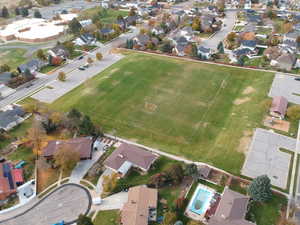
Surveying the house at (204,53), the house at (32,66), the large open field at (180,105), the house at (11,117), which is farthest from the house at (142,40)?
the house at (11,117)

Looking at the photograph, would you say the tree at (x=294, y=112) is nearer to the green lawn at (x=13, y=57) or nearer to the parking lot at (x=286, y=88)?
the parking lot at (x=286, y=88)

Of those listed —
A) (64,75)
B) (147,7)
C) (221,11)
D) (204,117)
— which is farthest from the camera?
(147,7)

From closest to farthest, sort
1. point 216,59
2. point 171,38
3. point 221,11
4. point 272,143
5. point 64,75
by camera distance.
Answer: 1. point 272,143
2. point 64,75
3. point 216,59
4. point 171,38
5. point 221,11

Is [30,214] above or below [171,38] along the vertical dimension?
below

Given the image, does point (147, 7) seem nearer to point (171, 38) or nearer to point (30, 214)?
point (171, 38)

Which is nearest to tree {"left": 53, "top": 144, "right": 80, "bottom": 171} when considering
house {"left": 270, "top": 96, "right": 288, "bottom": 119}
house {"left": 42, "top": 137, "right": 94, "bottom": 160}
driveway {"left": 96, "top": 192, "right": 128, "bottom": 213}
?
house {"left": 42, "top": 137, "right": 94, "bottom": 160}

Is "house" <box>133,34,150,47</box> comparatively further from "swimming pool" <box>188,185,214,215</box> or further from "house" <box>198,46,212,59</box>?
"swimming pool" <box>188,185,214,215</box>

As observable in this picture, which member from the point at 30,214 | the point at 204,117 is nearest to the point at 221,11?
the point at 204,117

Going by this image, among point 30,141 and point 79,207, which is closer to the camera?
point 79,207
